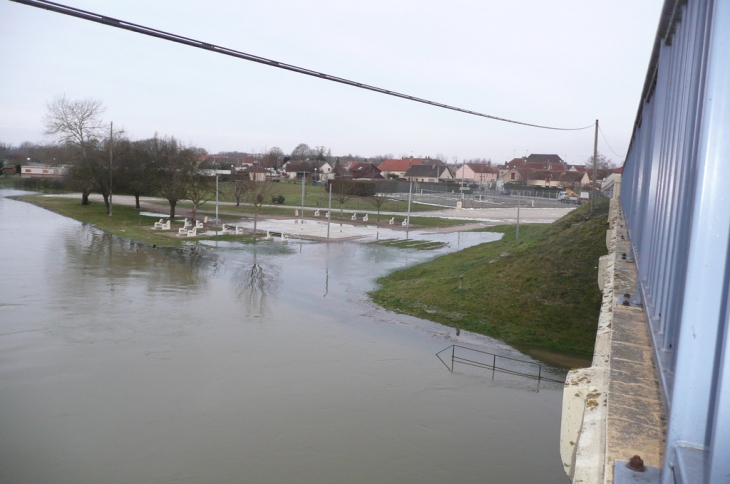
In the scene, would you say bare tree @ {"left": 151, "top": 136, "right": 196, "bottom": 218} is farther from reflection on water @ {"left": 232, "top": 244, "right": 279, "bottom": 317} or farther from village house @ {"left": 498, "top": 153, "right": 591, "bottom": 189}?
village house @ {"left": 498, "top": 153, "right": 591, "bottom": 189}

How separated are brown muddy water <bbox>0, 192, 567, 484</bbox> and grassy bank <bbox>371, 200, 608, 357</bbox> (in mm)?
1117

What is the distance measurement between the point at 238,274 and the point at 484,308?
9.83 meters

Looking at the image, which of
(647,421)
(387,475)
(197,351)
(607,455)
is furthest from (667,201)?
(197,351)

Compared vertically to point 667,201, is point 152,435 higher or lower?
lower

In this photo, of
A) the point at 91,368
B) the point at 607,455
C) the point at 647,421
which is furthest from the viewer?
the point at 91,368

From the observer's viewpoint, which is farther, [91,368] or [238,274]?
[238,274]

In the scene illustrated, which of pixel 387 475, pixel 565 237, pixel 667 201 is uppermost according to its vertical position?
pixel 667 201

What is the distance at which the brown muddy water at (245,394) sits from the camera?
9.15 m

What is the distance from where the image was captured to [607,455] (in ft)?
9.02

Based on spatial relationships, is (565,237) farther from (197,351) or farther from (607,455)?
(607,455)

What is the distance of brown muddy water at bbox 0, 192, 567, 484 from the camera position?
9.15 metres

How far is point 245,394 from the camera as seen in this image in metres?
11.5

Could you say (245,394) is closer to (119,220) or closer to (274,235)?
(274,235)

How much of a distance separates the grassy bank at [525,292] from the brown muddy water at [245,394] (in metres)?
1.12
